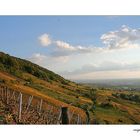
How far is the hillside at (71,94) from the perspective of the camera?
18906 mm

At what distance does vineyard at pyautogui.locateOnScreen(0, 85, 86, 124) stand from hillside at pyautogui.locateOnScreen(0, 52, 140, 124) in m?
0.25

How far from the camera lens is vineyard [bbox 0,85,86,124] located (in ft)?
56.4

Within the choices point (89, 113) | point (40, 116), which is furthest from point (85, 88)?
point (40, 116)

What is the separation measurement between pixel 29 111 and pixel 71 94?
2.36 metres

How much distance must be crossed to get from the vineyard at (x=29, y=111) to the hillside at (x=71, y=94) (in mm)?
250

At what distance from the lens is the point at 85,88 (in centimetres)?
1914

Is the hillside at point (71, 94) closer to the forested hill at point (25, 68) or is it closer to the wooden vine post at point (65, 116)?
the forested hill at point (25, 68)

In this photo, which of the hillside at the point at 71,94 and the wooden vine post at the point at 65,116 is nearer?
the wooden vine post at the point at 65,116

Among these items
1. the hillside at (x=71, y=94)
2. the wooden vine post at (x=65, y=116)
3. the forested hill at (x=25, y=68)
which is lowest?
the wooden vine post at (x=65, y=116)

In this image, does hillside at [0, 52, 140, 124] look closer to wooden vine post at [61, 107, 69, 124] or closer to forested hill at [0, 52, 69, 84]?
forested hill at [0, 52, 69, 84]

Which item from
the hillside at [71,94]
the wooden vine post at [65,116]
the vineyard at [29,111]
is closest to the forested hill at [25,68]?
the hillside at [71,94]

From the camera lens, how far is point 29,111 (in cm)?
1777
